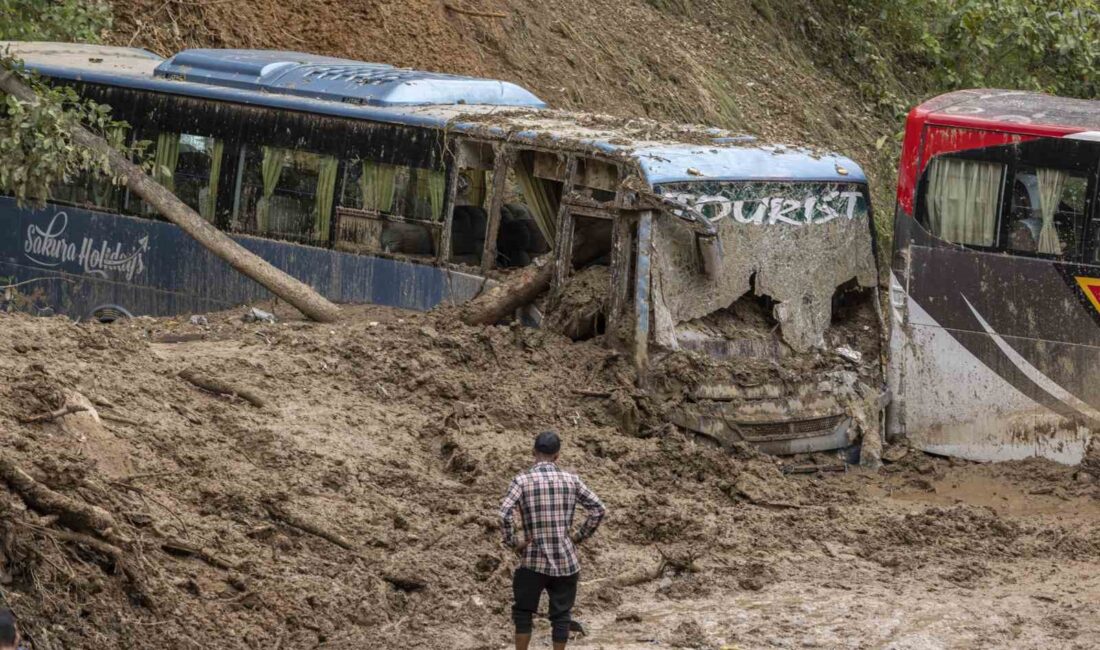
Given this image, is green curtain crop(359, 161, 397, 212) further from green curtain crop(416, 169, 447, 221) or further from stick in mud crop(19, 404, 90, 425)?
stick in mud crop(19, 404, 90, 425)

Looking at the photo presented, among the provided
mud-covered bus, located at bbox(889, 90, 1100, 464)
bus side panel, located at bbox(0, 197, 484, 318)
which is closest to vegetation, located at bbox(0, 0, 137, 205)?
bus side panel, located at bbox(0, 197, 484, 318)

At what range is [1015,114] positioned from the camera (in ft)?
41.0

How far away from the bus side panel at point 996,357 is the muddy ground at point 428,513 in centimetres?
28

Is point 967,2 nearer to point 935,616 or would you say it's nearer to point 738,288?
point 738,288

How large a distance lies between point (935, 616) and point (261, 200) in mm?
6975

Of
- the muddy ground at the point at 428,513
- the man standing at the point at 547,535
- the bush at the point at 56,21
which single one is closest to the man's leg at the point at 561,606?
the man standing at the point at 547,535

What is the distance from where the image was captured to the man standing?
7.85 metres

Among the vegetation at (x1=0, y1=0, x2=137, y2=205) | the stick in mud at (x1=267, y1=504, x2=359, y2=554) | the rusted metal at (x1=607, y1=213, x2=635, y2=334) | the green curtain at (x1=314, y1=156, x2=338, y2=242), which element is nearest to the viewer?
the stick in mud at (x1=267, y1=504, x2=359, y2=554)

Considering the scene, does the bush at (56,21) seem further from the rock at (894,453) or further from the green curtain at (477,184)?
the rock at (894,453)

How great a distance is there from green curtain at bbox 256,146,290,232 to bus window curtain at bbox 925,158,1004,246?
522cm

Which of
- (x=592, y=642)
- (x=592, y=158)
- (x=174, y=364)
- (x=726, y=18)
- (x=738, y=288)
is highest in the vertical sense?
(x=726, y=18)

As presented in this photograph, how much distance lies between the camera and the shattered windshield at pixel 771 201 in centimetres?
1154

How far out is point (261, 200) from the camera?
13.7 m

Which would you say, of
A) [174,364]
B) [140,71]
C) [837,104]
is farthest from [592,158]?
[837,104]
